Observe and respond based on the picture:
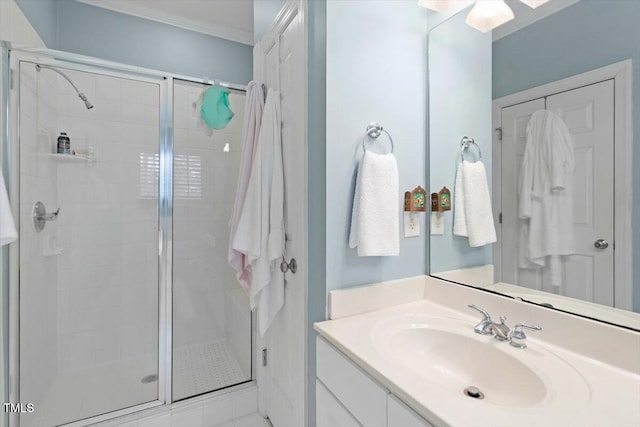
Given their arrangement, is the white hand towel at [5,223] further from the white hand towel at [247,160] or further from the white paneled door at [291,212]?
the white paneled door at [291,212]

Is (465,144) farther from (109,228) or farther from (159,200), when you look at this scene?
(109,228)

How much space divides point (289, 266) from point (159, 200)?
44.7 inches

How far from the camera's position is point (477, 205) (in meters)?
1.14

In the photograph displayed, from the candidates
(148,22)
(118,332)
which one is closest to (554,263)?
(118,332)

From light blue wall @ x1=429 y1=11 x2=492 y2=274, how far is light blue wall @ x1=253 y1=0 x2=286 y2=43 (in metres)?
0.75

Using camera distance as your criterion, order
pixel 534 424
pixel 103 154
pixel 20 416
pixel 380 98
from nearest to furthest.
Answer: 1. pixel 534 424
2. pixel 380 98
3. pixel 20 416
4. pixel 103 154

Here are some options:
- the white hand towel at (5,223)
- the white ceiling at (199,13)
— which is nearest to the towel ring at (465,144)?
the white hand towel at (5,223)

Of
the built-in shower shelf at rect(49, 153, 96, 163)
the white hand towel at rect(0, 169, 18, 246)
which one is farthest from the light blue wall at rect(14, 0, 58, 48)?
the white hand towel at rect(0, 169, 18, 246)

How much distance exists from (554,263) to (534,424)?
0.53 meters

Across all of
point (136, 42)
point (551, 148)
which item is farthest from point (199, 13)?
point (551, 148)

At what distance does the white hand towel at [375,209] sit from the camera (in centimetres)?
105

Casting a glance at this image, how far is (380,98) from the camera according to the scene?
116 cm

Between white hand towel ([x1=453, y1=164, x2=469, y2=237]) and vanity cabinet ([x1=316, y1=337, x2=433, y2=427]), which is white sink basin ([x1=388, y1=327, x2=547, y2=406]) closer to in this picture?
vanity cabinet ([x1=316, y1=337, x2=433, y2=427])

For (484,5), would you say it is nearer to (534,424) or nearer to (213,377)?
(534,424)
